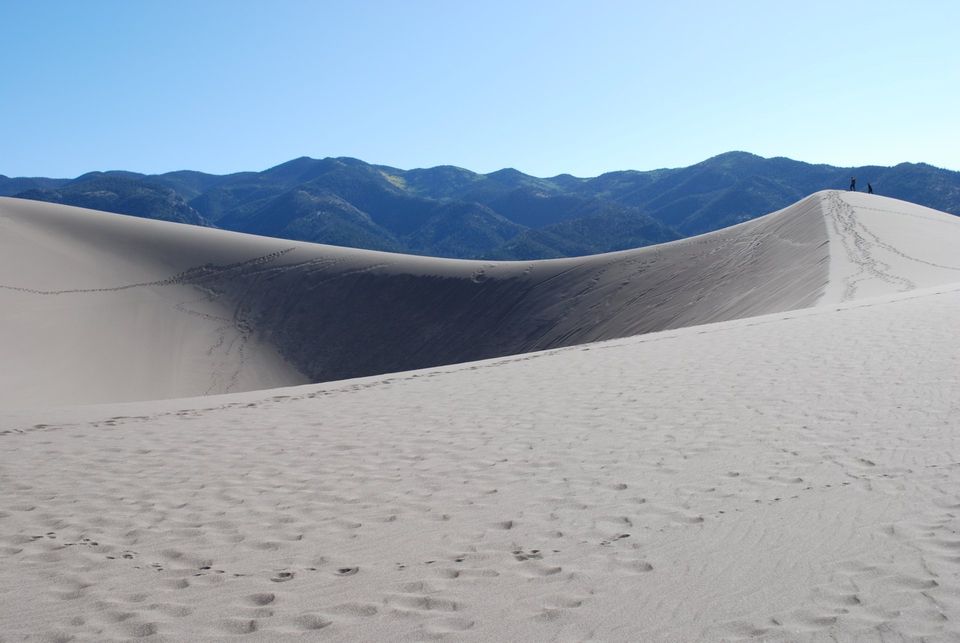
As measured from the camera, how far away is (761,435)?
6.03 m

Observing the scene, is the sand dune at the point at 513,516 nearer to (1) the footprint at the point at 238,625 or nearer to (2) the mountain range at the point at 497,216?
(1) the footprint at the point at 238,625

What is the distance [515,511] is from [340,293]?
27904 millimetres

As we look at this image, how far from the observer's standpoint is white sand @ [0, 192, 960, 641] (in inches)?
127

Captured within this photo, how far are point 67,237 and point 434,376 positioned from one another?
27046mm

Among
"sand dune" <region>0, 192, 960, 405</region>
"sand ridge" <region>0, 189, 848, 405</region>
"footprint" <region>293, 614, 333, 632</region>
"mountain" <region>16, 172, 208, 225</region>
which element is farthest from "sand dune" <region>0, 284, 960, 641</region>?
"mountain" <region>16, 172, 208, 225</region>

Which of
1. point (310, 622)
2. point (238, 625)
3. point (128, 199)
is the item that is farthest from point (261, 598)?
point (128, 199)

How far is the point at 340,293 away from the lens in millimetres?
31688

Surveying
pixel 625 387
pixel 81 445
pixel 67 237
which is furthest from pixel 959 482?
pixel 67 237

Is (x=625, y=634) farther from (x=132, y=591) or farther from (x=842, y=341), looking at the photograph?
(x=842, y=341)

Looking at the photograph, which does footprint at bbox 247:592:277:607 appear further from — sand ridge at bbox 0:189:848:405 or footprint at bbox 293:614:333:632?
sand ridge at bbox 0:189:848:405

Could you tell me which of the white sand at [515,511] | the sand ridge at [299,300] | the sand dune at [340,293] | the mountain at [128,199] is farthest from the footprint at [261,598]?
the mountain at [128,199]

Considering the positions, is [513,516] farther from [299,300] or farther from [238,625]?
[299,300]

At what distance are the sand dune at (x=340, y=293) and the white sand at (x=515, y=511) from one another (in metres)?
11.8

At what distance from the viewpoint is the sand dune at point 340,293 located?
21.3 metres
